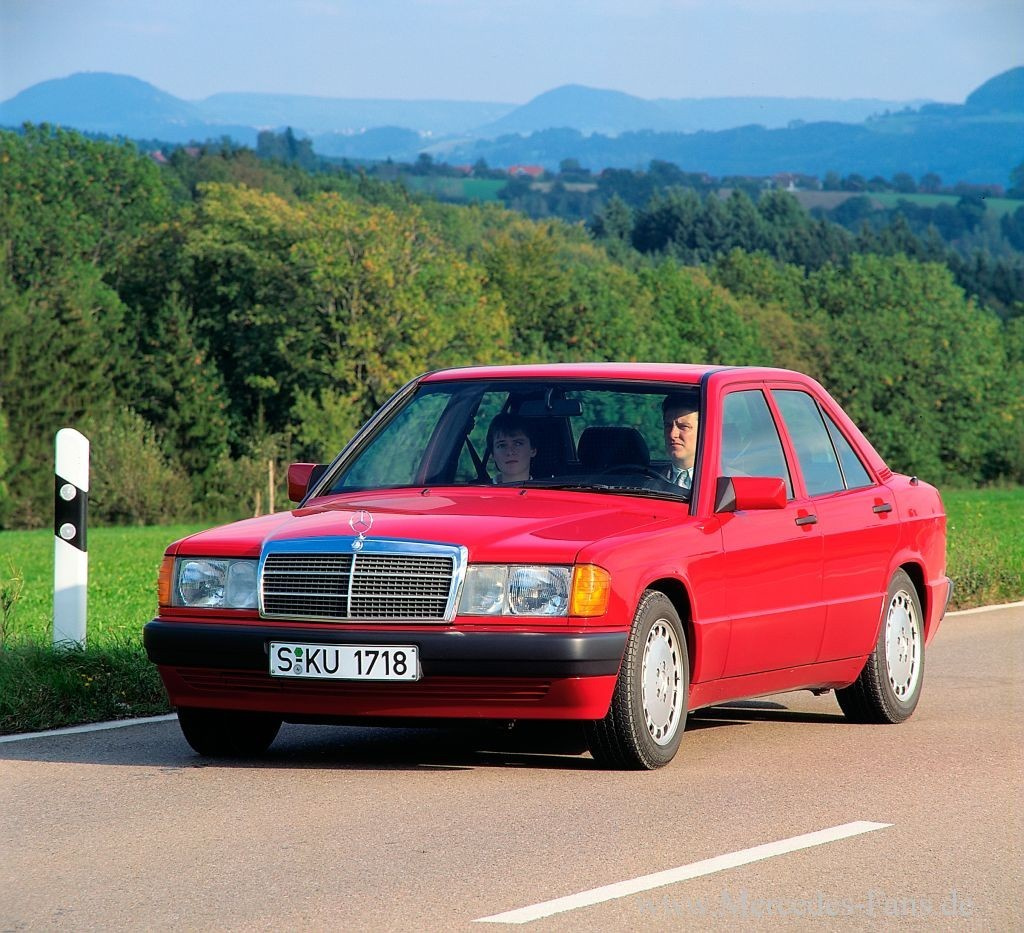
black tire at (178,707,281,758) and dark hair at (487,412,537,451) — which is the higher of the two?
dark hair at (487,412,537,451)

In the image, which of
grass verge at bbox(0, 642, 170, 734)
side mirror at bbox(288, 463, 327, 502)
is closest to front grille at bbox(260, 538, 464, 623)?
side mirror at bbox(288, 463, 327, 502)

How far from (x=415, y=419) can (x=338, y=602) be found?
176 centimetres

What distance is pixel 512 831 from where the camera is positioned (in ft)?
21.2

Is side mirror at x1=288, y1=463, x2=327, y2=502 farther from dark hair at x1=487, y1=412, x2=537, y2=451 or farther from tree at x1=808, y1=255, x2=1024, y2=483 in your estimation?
tree at x1=808, y1=255, x2=1024, y2=483

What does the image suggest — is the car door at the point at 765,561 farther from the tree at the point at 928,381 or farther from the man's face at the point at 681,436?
the tree at the point at 928,381

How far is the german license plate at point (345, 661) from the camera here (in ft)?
24.0

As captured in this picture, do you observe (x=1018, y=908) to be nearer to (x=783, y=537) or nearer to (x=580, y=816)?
(x=580, y=816)

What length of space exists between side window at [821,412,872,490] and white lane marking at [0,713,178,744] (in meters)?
3.49

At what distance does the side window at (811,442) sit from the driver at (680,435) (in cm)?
81

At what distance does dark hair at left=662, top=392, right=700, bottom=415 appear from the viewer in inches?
340

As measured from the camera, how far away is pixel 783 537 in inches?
341

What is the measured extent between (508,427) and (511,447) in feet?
0.36

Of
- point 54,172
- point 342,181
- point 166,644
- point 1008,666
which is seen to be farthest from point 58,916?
point 342,181

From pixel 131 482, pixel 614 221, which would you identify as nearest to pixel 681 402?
pixel 131 482
